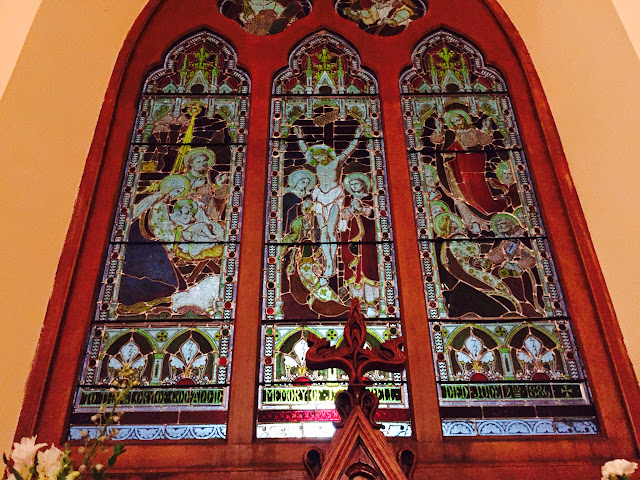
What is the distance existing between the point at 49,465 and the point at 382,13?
3.84m

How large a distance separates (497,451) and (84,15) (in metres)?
3.32

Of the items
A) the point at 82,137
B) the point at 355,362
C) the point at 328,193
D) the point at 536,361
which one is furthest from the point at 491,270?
the point at 82,137

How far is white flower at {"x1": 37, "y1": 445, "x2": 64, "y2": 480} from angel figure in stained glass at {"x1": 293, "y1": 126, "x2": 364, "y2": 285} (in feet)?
5.85

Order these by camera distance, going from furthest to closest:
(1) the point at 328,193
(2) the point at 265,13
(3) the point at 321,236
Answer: (2) the point at 265,13, (1) the point at 328,193, (3) the point at 321,236

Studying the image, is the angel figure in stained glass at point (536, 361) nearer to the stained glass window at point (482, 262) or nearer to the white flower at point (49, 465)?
the stained glass window at point (482, 262)

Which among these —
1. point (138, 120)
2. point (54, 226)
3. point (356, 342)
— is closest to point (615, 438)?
point (356, 342)

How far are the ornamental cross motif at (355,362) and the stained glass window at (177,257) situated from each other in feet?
2.56

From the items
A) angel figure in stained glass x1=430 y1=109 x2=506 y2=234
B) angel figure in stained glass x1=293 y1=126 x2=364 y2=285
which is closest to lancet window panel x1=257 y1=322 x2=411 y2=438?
angel figure in stained glass x1=293 y1=126 x2=364 y2=285

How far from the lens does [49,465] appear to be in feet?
8.49

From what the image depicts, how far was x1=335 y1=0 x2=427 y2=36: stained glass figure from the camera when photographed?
5.31 meters

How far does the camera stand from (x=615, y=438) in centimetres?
349

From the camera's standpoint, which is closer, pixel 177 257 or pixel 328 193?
pixel 177 257

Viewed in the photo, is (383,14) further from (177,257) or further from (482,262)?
(177,257)

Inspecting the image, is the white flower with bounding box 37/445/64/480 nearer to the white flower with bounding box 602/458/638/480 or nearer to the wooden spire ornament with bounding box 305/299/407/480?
the wooden spire ornament with bounding box 305/299/407/480
